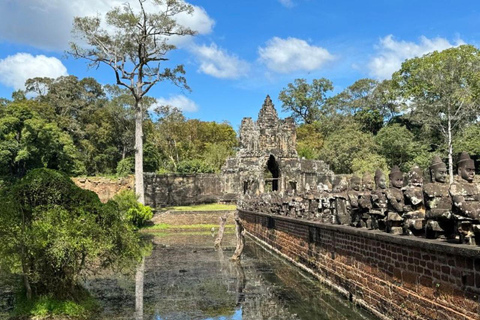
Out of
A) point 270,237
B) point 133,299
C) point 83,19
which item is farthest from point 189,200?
point 133,299

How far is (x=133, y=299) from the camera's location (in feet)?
29.0

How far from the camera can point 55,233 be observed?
6594 mm

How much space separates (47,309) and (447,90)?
3194 centimetres

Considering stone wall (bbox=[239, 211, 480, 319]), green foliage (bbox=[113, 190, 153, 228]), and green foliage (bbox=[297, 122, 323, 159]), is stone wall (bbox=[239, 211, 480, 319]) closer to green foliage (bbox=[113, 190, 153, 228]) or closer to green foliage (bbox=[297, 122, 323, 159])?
green foliage (bbox=[113, 190, 153, 228])

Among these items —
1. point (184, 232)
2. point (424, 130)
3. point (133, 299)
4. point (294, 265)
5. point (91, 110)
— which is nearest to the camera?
point (133, 299)

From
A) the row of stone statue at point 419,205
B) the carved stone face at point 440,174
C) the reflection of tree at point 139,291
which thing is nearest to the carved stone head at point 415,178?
the row of stone statue at point 419,205

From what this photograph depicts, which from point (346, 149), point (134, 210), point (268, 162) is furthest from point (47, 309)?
point (346, 149)

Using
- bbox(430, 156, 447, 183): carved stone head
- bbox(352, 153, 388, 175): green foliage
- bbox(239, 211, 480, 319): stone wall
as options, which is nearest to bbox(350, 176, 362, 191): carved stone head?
bbox(239, 211, 480, 319): stone wall

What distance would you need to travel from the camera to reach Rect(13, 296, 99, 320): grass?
675 cm

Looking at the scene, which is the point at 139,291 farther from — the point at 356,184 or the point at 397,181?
the point at 397,181

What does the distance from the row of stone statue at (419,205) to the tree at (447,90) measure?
2455cm

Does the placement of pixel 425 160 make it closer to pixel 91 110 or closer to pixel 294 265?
pixel 294 265

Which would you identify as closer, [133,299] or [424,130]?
[133,299]

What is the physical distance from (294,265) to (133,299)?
16.2 feet
